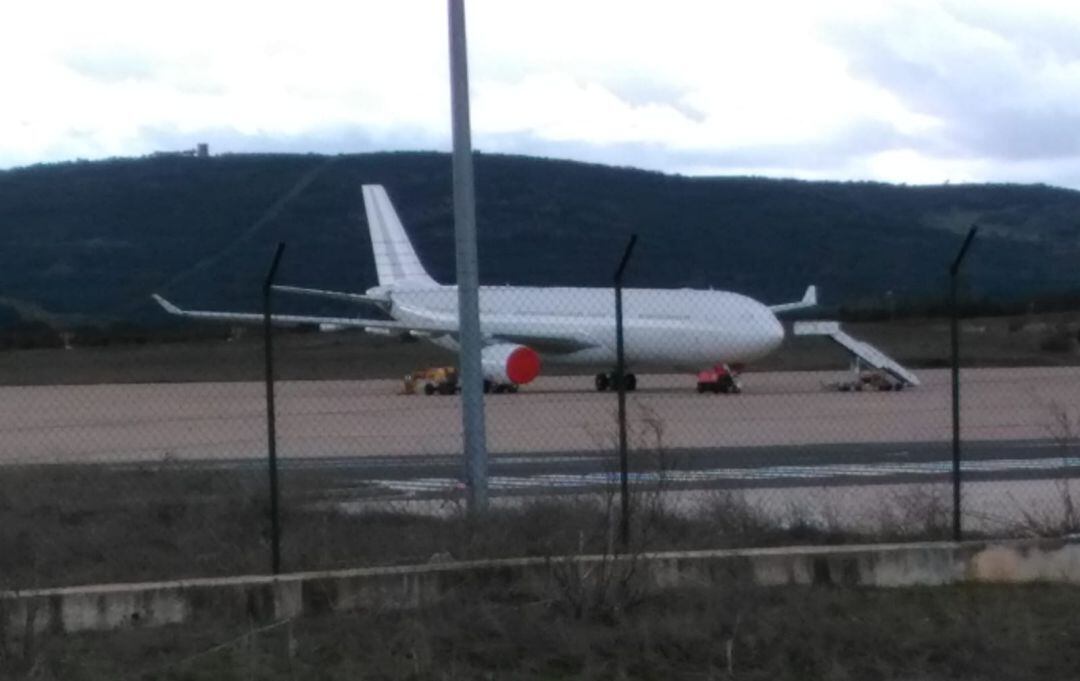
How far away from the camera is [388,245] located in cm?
5294

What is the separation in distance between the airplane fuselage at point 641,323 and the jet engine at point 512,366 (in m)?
1.75

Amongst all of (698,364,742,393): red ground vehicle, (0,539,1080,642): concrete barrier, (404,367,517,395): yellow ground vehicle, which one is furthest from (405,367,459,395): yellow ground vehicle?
(0,539,1080,642): concrete barrier

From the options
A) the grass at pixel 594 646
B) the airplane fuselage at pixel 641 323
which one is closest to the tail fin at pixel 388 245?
the airplane fuselage at pixel 641 323

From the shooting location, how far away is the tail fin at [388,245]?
52.0 metres

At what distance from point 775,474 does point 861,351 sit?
23.3 metres

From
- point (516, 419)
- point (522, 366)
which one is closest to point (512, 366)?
point (522, 366)

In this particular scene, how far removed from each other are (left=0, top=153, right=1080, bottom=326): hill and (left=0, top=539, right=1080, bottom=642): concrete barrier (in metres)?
50.8

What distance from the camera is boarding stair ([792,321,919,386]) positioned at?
39875 millimetres

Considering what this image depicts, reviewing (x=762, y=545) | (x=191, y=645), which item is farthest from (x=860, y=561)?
(x=191, y=645)

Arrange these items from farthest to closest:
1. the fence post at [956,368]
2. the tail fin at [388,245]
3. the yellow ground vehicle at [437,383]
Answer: the tail fin at [388,245], the yellow ground vehicle at [437,383], the fence post at [956,368]

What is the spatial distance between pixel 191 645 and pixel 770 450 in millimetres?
15015

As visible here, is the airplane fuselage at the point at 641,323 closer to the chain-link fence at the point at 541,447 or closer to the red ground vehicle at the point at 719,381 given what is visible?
the chain-link fence at the point at 541,447

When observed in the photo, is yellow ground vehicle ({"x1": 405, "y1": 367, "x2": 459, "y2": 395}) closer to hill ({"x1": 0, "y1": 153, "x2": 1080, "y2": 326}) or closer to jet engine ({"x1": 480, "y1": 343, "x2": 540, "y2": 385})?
jet engine ({"x1": 480, "y1": 343, "x2": 540, "y2": 385})

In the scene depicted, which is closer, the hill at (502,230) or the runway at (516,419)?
the runway at (516,419)
